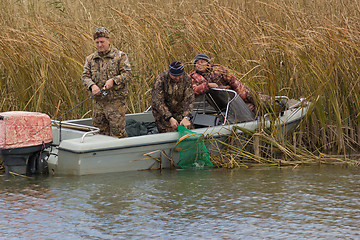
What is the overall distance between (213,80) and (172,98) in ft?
2.69

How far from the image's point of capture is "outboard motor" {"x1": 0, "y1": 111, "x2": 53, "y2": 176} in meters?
7.41

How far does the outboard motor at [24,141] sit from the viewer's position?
24.3ft

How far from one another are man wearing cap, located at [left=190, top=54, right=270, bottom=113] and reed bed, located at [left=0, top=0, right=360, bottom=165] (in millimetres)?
228

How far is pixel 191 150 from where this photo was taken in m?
8.41

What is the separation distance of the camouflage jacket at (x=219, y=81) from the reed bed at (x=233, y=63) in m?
0.23

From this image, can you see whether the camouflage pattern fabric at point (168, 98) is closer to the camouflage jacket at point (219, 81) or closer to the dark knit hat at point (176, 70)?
the dark knit hat at point (176, 70)

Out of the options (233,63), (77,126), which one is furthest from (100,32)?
(233,63)

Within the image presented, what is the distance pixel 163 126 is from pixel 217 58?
1691mm

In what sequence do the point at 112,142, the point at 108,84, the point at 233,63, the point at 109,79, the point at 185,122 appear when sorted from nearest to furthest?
the point at 112,142
the point at 108,84
the point at 109,79
the point at 185,122
the point at 233,63

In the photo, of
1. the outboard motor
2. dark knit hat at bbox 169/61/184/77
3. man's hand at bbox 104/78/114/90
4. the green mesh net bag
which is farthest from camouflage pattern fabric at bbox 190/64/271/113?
the outboard motor

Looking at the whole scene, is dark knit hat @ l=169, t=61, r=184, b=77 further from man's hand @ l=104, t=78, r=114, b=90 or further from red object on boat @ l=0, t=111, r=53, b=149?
red object on boat @ l=0, t=111, r=53, b=149

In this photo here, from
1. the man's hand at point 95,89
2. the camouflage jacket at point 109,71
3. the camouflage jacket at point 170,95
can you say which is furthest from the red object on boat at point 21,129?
the camouflage jacket at point 170,95

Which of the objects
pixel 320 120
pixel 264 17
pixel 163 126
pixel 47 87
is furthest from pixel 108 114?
pixel 264 17

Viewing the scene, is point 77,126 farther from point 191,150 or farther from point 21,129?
point 191,150
